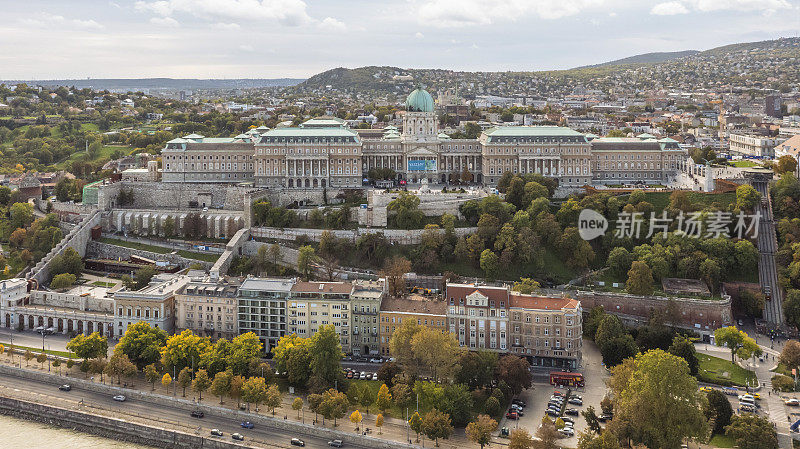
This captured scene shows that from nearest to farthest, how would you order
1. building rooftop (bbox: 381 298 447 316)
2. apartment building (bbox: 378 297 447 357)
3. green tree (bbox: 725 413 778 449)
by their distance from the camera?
1. green tree (bbox: 725 413 778 449)
2. apartment building (bbox: 378 297 447 357)
3. building rooftop (bbox: 381 298 447 316)

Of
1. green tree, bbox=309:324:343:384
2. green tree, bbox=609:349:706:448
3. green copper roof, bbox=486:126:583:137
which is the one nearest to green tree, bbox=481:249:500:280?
green tree, bbox=309:324:343:384

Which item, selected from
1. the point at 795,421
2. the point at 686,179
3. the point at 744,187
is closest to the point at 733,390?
the point at 795,421

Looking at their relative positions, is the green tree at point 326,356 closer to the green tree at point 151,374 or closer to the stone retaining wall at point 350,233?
the green tree at point 151,374

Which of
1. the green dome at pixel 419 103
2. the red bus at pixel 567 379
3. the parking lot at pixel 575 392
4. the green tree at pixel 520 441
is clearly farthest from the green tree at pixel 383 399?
the green dome at pixel 419 103

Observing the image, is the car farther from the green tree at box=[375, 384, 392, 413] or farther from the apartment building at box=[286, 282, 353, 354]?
the apartment building at box=[286, 282, 353, 354]

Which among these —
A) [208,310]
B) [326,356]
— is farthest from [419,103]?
[326,356]

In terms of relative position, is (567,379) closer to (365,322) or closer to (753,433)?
(753,433)
